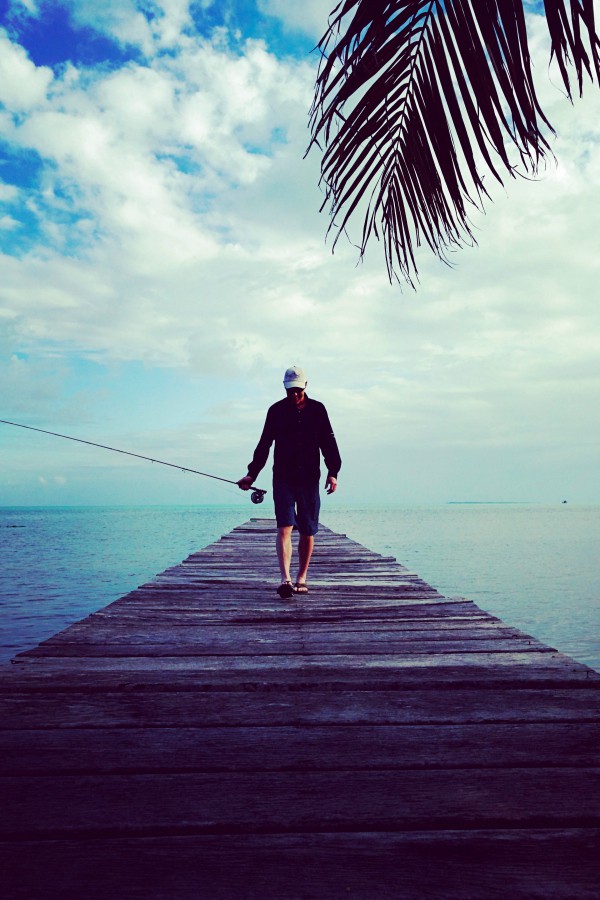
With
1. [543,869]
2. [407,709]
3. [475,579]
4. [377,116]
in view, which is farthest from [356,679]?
[475,579]

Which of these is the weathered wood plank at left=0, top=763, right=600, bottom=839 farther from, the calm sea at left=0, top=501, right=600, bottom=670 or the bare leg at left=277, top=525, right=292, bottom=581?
the calm sea at left=0, top=501, right=600, bottom=670

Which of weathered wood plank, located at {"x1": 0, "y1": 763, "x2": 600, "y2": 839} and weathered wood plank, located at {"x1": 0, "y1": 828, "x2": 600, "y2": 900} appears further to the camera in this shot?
weathered wood plank, located at {"x1": 0, "y1": 763, "x2": 600, "y2": 839}

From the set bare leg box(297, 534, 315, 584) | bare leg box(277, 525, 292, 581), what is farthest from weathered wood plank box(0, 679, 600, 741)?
bare leg box(297, 534, 315, 584)

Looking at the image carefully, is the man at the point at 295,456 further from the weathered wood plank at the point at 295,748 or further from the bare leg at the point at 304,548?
the weathered wood plank at the point at 295,748

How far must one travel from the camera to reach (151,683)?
288 cm

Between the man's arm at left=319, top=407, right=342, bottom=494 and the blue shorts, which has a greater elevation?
the man's arm at left=319, top=407, right=342, bottom=494

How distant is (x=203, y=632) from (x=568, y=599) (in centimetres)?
1436

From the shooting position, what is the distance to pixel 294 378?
17.8 ft

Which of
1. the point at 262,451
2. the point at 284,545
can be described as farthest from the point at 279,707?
the point at 262,451

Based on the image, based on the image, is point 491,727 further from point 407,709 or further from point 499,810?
point 499,810

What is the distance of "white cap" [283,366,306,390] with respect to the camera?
5414 millimetres

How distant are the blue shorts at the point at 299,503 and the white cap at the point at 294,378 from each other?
84cm

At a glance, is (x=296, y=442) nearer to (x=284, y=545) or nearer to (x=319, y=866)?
(x=284, y=545)

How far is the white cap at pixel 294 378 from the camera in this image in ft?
17.8
